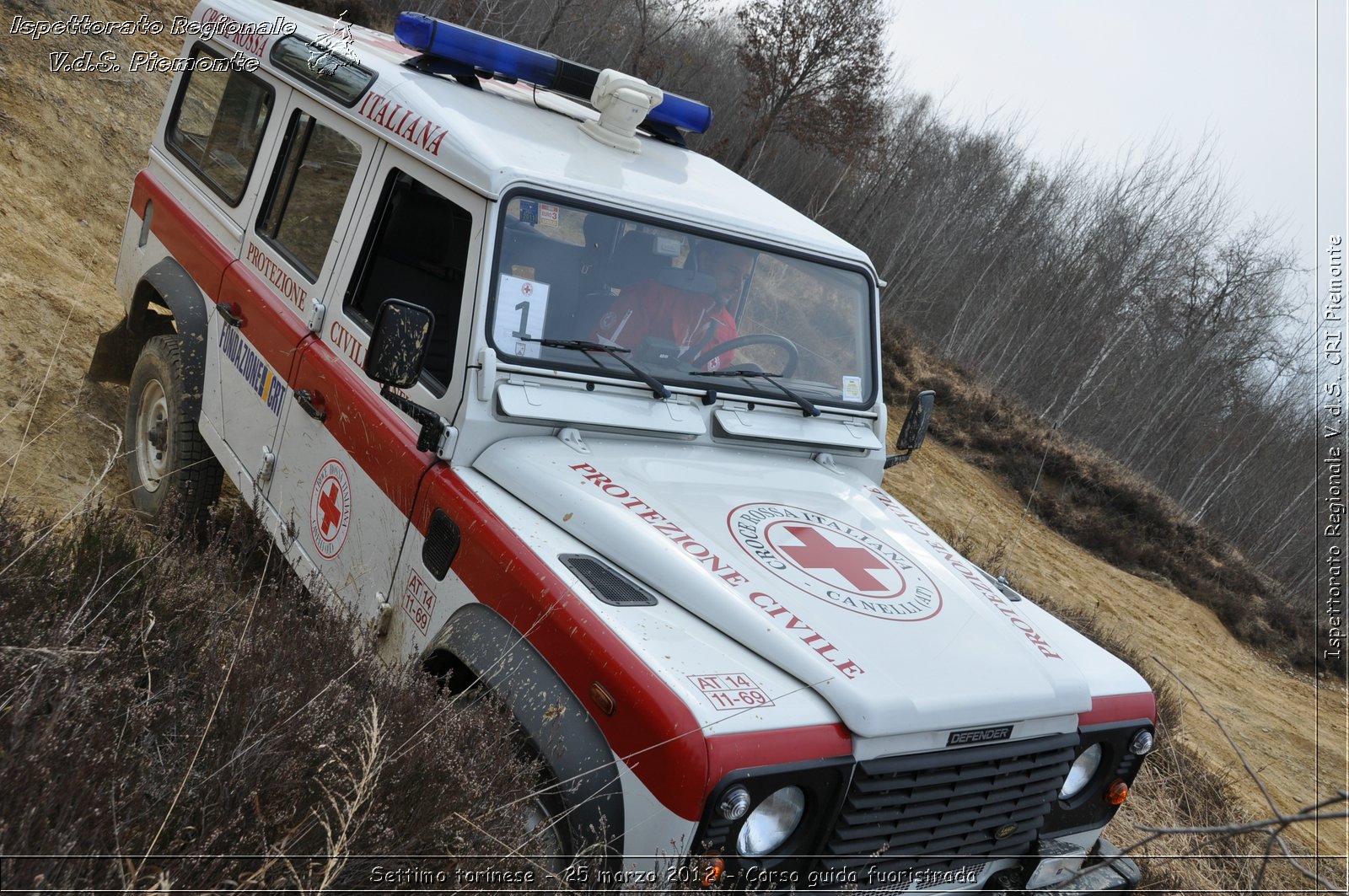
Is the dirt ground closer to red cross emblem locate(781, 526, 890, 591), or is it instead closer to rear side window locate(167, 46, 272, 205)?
rear side window locate(167, 46, 272, 205)

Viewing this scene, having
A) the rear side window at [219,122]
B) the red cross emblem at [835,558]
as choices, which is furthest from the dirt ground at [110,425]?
the red cross emblem at [835,558]

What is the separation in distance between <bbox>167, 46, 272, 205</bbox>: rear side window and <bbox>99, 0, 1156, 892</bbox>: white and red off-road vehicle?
3 centimetres

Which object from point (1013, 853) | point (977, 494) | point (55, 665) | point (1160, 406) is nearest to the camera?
point (55, 665)

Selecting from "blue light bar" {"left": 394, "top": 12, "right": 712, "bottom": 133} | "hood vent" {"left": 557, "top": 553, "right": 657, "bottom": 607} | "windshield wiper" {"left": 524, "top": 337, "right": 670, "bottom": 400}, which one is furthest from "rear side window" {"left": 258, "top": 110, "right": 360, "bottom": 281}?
"hood vent" {"left": 557, "top": 553, "right": 657, "bottom": 607}

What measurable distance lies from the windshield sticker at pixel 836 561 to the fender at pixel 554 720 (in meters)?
0.75

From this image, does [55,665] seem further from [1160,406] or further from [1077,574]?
[1160,406]

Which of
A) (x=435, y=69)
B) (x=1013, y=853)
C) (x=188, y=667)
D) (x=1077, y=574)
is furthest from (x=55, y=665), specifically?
(x=1077, y=574)

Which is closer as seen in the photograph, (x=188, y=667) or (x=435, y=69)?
(x=188, y=667)

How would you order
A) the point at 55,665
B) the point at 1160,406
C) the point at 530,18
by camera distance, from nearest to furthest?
the point at 55,665 < the point at 530,18 < the point at 1160,406

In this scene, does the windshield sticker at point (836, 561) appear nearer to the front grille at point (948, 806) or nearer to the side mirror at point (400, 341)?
the front grille at point (948, 806)

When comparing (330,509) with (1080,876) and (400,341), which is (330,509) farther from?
(1080,876)

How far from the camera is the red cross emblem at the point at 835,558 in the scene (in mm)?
3037

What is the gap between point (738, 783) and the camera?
7.32 feet

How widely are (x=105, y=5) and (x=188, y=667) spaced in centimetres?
1228
